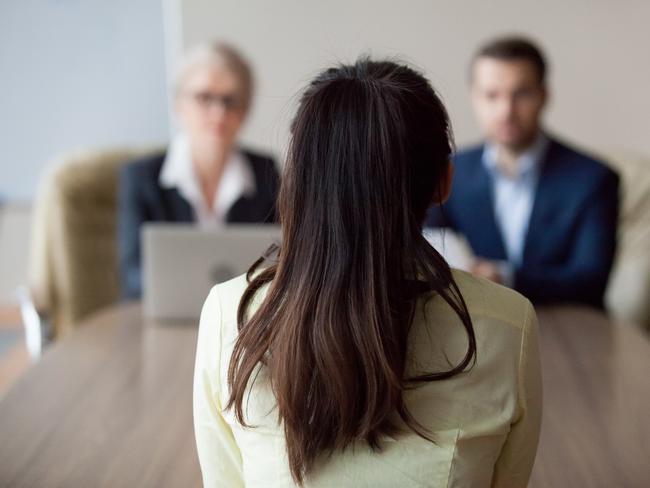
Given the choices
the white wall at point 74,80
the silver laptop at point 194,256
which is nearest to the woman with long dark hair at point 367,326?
the silver laptop at point 194,256

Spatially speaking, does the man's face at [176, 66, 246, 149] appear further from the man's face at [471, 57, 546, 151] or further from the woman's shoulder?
the woman's shoulder

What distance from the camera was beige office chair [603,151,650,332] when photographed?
2.78 meters

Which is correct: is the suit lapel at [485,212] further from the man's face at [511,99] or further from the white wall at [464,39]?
the white wall at [464,39]

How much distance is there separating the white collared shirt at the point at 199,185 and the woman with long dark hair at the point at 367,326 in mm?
1558

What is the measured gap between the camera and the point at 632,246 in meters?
2.93

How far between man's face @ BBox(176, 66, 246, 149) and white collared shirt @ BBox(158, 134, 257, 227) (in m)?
0.06

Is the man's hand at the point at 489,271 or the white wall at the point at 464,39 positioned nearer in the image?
the man's hand at the point at 489,271

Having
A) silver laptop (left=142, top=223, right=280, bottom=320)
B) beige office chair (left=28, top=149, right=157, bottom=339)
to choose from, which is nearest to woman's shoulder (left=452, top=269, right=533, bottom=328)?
silver laptop (left=142, top=223, right=280, bottom=320)

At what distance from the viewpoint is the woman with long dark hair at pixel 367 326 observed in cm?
94

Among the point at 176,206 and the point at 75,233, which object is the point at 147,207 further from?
the point at 75,233

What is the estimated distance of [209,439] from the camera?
3.76 feet

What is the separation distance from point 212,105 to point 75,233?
2.23ft

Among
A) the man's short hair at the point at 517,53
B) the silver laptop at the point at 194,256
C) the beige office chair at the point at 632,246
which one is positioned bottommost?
the beige office chair at the point at 632,246

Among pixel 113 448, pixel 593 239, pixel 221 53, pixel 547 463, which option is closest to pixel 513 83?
pixel 593 239
